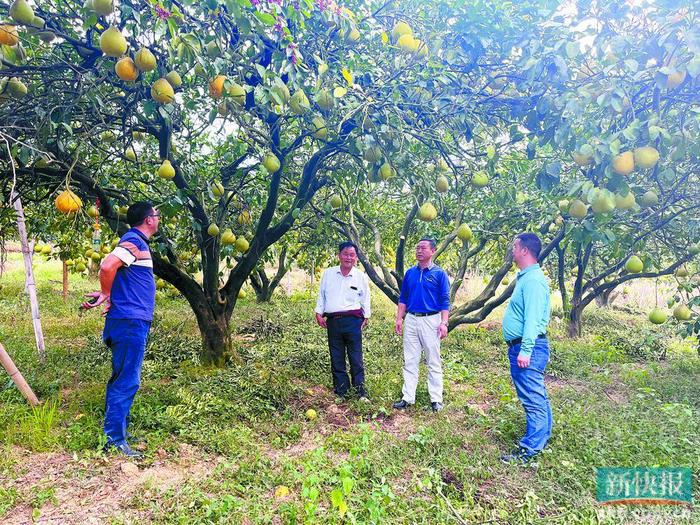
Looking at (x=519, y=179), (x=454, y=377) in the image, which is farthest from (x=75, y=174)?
(x=519, y=179)

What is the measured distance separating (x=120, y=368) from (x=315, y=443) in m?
1.36

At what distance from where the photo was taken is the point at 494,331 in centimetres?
823

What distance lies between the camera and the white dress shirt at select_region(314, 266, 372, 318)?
406 cm

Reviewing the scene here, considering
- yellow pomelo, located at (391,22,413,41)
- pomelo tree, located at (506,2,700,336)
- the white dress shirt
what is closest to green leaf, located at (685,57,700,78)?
pomelo tree, located at (506,2,700,336)

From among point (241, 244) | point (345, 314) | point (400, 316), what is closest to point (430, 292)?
point (400, 316)

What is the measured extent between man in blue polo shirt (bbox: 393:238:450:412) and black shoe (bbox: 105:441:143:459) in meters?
2.01

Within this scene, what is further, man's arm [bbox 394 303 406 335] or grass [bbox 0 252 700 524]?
man's arm [bbox 394 303 406 335]

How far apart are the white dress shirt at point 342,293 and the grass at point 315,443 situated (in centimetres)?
79

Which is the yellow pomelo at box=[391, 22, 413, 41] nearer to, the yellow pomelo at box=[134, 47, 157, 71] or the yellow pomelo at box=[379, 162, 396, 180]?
the yellow pomelo at box=[379, 162, 396, 180]

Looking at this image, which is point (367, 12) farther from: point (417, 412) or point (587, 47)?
point (417, 412)

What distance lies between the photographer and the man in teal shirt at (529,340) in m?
2.90

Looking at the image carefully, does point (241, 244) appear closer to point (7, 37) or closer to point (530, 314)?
point (7, 37)

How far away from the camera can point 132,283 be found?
9.20 ft

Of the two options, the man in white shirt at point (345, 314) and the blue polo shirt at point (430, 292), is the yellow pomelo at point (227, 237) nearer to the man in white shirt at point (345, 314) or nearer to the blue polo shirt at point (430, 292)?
the man in white shirt at point (345, 314)
